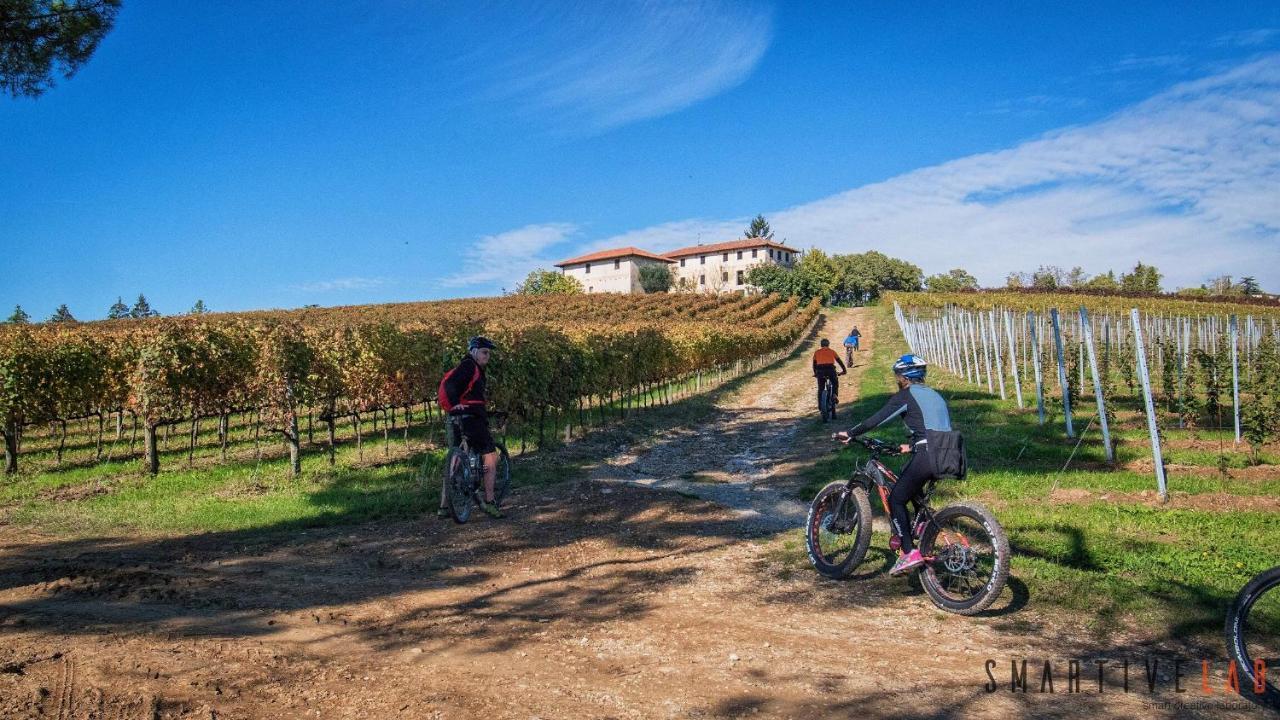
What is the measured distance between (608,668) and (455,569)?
3.01 metres

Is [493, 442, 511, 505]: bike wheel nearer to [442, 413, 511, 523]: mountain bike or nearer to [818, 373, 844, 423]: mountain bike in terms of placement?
[442, 413, 511, 523]: mountain bike

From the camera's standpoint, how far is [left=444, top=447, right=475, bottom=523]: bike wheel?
8711 millimetres

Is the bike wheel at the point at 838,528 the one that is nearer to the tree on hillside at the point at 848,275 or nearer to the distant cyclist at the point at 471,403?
the distant cyclist at the point at 471,403

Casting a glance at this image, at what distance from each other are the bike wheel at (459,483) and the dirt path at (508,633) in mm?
285

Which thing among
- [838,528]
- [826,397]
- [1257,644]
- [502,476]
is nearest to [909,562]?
[838,528]

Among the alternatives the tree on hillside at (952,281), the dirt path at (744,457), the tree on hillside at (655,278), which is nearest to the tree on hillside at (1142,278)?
the tree on hillside at (952,281)

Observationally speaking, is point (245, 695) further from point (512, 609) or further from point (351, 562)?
point (351, 562)

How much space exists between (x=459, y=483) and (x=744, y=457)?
7.16 meters

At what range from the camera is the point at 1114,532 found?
7.47m

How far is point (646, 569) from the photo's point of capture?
697 centimetres

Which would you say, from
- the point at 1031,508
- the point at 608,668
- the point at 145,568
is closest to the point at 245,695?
the point at 608,668

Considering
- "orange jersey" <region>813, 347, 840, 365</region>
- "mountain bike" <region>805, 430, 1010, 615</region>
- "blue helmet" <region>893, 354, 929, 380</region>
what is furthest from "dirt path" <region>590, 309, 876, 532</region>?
"blue helmet" <region>893, 354, 929, 380</region>

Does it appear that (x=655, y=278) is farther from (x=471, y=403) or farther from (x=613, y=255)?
(x=471, y=403)

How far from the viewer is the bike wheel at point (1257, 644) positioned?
13.0ft
